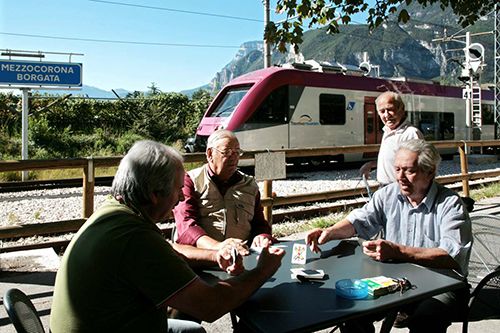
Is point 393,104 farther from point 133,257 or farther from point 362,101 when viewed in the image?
point 362,101

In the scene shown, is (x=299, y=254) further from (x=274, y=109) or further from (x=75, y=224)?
(x=274, y=109)

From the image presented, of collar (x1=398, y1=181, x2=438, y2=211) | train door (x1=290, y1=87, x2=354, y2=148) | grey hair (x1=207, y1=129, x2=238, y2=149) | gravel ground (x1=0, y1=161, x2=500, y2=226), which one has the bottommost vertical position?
gravel ground (x1=0, y1=161, x2=500, y2=226)

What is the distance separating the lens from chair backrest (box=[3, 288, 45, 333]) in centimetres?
151

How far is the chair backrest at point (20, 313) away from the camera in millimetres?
1510

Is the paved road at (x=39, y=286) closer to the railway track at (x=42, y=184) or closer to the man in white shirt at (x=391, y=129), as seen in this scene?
the man in white shirt at (x=391, y=129)

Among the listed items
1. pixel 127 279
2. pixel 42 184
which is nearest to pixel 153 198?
pixel 127 279

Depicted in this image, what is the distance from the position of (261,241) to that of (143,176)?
1112 millimetres

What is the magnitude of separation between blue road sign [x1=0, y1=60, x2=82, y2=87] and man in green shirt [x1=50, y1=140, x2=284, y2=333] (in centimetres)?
1225

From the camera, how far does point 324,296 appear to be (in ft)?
6.31

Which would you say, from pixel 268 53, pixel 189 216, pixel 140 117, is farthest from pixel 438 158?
pixel 140 117

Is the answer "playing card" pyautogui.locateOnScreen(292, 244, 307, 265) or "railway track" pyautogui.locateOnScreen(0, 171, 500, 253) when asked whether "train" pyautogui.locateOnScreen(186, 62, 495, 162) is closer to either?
"railway track" pyautogui.locateOnScreen(0, 171, 500, 253)

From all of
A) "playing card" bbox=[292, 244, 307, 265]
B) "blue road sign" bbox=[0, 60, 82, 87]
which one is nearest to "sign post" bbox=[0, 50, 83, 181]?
"blue road sign" bbox=[0, 60, 82, 87]

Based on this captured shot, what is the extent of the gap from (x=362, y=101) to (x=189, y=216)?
12.9m

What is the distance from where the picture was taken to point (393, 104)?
13.2 feet
